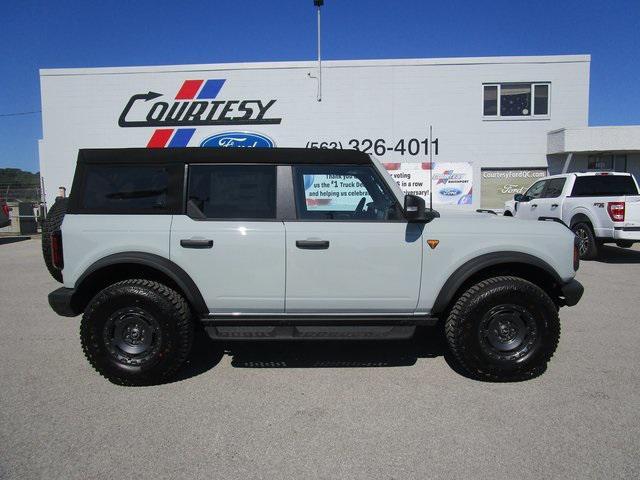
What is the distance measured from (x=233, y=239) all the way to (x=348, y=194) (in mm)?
1069

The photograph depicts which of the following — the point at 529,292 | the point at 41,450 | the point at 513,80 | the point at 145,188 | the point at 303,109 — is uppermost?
the point at 513,80

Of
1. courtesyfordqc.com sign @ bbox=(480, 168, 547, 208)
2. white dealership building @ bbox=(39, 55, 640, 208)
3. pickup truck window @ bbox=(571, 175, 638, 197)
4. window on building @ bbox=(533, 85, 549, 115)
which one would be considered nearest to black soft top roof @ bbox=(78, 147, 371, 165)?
pickup truck window @ bbox=(571, 175, 638, 197)

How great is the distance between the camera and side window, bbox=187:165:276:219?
351cm

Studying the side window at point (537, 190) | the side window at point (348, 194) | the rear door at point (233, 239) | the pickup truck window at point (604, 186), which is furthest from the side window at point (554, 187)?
the rear door at point (233, 239)

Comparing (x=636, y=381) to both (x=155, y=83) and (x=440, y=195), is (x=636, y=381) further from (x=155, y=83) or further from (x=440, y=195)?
(x=155, y=83)

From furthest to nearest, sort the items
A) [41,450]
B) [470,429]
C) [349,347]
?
[349,347]
[470,429]
[41,450]

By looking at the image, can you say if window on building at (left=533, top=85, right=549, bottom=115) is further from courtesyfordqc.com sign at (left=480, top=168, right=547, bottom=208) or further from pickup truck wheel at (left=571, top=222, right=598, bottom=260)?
pickup truck wheel at (left=571, top=222, right=598, bottom=260)

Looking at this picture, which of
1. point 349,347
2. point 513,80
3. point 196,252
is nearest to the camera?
point 196,252

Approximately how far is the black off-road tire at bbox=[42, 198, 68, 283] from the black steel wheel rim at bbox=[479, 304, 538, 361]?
3.67 m

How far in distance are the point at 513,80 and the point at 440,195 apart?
450 centimetres

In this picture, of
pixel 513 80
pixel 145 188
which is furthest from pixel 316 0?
pixel 145 188

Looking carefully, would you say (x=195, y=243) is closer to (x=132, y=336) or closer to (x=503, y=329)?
(x=132, y=336)

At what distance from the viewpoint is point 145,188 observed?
3.53 meters

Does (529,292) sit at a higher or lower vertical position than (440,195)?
lower
